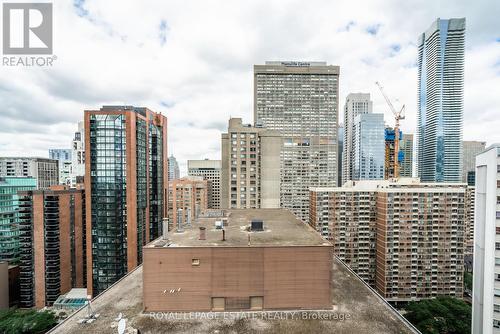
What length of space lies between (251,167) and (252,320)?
38.8 metres

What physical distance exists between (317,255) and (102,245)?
173ft

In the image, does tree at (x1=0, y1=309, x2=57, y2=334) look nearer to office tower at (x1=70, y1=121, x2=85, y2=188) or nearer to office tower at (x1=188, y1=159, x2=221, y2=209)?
office tower at (x1=70, y1=121, x2=85, y2=188)

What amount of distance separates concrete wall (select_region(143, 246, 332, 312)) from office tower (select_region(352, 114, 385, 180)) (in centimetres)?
17002

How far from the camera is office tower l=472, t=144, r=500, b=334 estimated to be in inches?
1126

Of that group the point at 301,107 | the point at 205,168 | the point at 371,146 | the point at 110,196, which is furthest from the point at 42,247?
the point at 371,146

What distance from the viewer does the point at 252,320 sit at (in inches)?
788

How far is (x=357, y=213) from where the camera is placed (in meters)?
63.2

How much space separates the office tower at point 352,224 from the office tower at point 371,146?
396 ft

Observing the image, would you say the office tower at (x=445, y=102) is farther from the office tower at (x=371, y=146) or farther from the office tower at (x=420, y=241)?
the office tower at (x=420, y=241)

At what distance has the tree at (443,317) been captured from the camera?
41.7 m

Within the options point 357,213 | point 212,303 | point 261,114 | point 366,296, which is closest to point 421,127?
point 261,114

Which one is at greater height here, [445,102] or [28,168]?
[445,102]

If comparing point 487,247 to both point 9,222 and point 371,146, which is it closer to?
point 9,222

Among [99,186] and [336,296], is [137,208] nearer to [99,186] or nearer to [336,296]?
[99,186]
